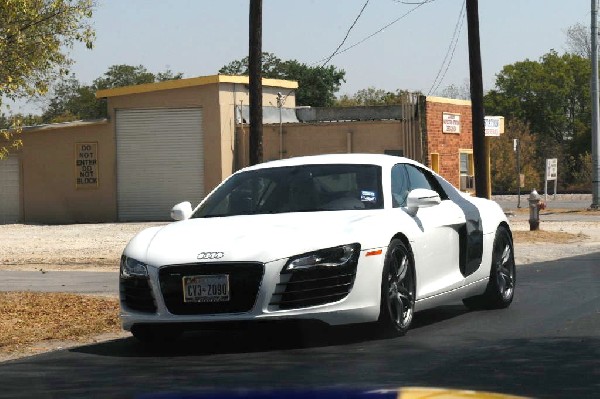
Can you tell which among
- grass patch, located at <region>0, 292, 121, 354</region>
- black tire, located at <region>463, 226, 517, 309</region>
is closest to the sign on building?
grass patch, located at <region>0, 292, 121, 354</region>

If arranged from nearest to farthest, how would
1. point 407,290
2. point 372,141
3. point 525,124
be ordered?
point 407,290, point 372,141, point 525,124

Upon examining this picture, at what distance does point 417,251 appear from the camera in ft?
35.0

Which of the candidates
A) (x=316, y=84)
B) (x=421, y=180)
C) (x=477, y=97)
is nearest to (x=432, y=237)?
(x=421, y=180)

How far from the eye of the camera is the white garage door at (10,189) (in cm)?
4606

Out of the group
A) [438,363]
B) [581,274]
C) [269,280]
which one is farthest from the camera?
[581,274]

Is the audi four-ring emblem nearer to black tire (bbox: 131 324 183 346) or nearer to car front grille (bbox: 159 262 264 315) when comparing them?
car front grille (bbox: 159 262 264 315)

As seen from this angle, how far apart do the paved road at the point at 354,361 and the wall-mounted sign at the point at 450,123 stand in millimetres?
31983

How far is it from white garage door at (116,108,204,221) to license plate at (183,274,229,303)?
33687 mm

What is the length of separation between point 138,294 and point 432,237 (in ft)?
8.78

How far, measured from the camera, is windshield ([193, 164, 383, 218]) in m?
10.8

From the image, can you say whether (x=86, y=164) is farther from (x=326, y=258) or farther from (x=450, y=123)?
(x=326, y=258)

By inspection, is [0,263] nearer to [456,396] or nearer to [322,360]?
[322,360]

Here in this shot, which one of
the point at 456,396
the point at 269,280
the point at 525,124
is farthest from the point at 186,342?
the point at 525,124

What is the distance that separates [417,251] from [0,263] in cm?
1464
